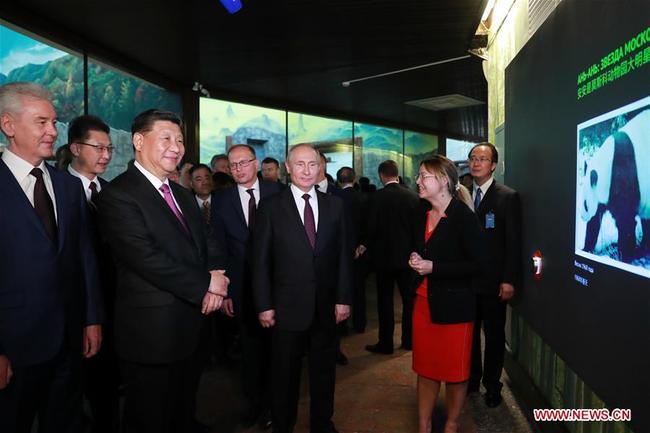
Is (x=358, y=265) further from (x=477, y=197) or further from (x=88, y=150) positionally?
(x=88, y=150)

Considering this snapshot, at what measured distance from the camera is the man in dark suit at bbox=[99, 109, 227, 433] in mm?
1840

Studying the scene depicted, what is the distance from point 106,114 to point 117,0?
6.68 feet

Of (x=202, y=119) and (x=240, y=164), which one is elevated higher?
(x=202, y=119)

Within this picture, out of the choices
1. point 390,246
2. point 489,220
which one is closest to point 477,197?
point 489,220

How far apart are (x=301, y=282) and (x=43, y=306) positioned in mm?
1224

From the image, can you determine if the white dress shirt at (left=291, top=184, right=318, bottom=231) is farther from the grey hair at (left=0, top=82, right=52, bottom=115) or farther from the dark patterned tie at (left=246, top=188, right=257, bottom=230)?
the grey hair at (left=0, top=82, right=52, bottom=115)

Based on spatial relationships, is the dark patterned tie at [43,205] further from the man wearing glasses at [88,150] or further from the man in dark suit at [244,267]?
the man in dark suit at [244,267]

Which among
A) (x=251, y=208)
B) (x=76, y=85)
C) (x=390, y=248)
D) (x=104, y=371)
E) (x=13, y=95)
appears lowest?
(x=104, y=371)

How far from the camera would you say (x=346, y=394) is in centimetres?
349

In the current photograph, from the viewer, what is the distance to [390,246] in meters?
4.54

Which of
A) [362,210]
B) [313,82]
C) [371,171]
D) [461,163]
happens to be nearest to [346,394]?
[362,210]

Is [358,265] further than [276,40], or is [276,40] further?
[276,40]

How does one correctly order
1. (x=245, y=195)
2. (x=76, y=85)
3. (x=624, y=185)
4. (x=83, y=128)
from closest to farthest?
(x=624, y=185), (x=83, y=128), (x=245, y=195), (x=76, y=85)

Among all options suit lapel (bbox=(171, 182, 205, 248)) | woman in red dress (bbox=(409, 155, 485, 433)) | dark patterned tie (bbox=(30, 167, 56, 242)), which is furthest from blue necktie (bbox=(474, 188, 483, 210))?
dark patterned tie (bbox=(30, 167, 56, 242))
